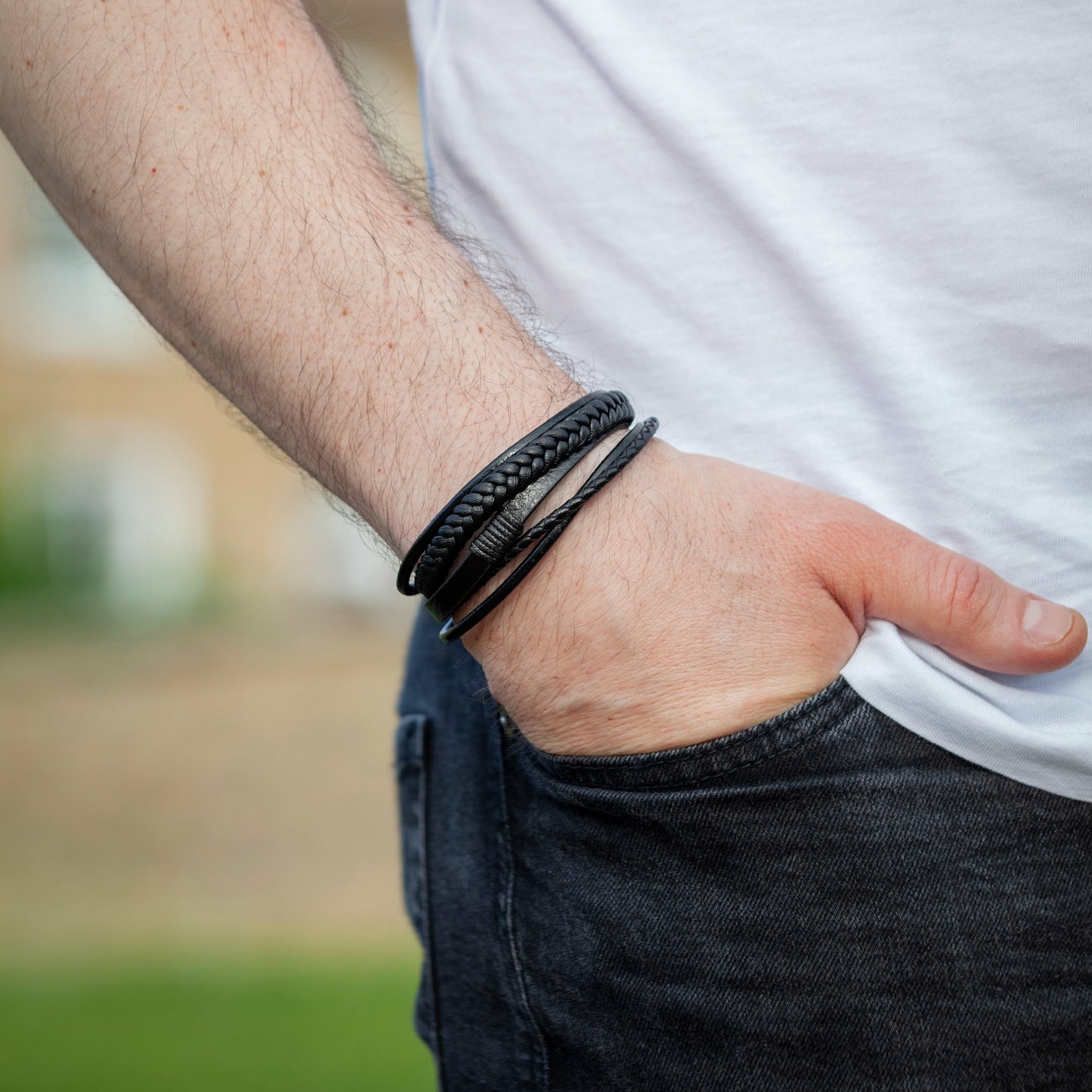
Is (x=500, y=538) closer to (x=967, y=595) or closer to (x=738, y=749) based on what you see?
(x=738, y=749)

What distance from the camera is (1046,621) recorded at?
998 millimetres

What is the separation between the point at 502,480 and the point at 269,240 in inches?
12.5

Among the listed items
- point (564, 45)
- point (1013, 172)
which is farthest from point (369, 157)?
point (1013, 172)

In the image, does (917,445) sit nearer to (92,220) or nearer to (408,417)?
(408,417)

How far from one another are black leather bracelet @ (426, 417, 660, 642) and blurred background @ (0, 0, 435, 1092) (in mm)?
4323

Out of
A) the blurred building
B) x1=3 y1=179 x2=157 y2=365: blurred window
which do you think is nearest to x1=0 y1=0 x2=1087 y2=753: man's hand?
the blurred building

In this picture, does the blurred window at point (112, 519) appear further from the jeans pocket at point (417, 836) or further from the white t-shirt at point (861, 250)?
the white t-shirt at point (861, 250)

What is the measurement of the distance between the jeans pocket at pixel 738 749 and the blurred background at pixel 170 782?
4.42 meters

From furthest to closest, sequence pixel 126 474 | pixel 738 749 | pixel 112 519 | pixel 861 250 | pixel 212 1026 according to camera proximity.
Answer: pixel 126 474, pixel 112 519, pixel 212 1026, pixel 861 250, pixel 738 749

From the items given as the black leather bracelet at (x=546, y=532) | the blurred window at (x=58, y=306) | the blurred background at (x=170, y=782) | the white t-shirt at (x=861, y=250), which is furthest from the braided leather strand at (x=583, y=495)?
the blurred window at (x=58, y=306)

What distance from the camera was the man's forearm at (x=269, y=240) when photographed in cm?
98

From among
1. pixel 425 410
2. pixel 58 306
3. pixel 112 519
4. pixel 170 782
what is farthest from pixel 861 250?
pixel 58 306

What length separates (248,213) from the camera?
98cm

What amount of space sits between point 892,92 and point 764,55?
0.14 meters
